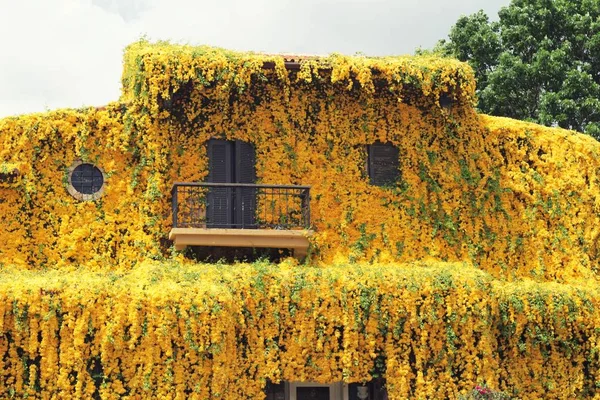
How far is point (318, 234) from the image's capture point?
23.4 meters

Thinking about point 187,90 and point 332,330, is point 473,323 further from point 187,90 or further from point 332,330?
point 187,90

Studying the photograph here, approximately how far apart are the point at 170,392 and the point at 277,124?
7476 mm

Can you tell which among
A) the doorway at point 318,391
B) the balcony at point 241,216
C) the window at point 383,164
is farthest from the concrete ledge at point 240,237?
the doorway at point 318,391

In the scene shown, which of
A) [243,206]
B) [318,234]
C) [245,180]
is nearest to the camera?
[243,206]

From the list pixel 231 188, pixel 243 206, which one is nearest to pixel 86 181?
pixel 231 188

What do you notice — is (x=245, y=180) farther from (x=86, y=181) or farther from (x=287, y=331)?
(x=287, y=331)

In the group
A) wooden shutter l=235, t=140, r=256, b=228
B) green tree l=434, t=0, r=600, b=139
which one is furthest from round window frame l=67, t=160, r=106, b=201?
green tree l=434, t=0, r=600, b=139

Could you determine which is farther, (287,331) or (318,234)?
(318,234)

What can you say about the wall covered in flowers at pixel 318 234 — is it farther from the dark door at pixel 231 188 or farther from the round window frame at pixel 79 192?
the dark door at pixel 231 188

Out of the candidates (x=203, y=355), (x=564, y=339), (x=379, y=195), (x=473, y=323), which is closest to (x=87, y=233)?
(x=203, y=355)

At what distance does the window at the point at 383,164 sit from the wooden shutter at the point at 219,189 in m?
3.39

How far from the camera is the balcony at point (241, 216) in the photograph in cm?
2206

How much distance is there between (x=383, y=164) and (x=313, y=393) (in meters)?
5.75

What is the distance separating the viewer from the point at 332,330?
20.6 meters
